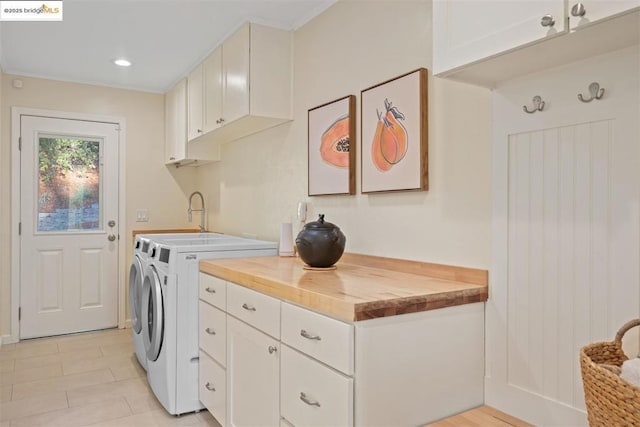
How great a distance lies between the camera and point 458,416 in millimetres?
1565

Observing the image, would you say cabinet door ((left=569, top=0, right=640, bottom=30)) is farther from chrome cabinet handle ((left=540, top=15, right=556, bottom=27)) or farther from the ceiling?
the ceiling

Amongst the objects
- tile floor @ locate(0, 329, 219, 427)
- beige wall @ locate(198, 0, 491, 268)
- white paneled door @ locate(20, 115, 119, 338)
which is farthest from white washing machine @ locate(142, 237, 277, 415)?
white paneled door @ locate(20, 115, 119, 338)

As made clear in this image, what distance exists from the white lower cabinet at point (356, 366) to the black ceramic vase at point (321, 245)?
0.35 metres

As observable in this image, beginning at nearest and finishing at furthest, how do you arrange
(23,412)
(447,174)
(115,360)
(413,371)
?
(413,371)
(447,174)
(23,412)
(115,360)

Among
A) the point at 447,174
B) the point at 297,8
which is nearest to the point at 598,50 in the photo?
the point at 447,174

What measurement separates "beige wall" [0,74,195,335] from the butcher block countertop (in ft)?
8.28

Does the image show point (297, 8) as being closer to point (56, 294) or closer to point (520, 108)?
point (520, 108)

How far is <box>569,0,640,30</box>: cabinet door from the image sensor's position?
0.99 m

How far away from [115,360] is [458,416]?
113 inches

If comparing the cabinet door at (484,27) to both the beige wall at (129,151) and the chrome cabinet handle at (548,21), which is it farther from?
the beige wall at (129,151)

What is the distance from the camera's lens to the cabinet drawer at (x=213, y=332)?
2229 mm

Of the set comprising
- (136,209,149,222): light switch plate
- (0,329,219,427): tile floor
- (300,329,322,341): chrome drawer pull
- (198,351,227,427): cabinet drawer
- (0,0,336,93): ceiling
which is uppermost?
(0,0,336,93): ceiling

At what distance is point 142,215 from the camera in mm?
4586

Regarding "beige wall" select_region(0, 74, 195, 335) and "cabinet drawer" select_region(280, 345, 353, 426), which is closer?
"cabinet drawer" select_region(280, 345, 353, 426)
